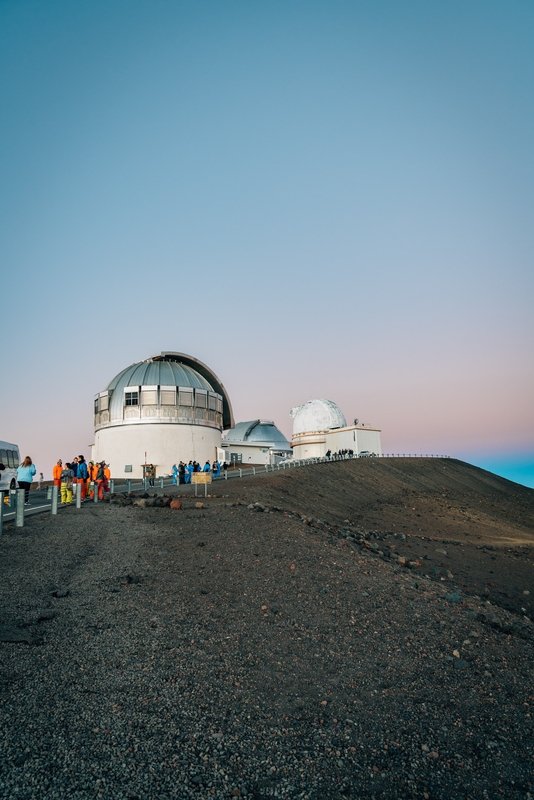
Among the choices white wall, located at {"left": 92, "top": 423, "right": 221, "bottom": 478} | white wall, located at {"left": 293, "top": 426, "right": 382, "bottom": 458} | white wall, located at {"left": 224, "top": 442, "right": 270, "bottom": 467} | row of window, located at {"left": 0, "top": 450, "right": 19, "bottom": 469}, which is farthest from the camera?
white wall, located at {"left": 293, "top": 426, "right": 382, "bottom": 458}

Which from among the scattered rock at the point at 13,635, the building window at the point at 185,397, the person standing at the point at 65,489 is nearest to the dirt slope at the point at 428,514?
the person standing at the point at 65,489

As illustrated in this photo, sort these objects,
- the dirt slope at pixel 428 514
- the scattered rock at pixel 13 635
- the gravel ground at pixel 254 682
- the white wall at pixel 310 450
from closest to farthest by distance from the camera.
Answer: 1. the gravel ground at pixel 254 682
2. the scattered rock at pixel 13 635
3. the dirt slope at pixel 428 514
4. the white wall at pixel 310 450

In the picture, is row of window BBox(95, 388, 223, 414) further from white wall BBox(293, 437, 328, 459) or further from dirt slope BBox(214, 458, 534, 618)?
white wall BBox(293, 437, 328, 459)

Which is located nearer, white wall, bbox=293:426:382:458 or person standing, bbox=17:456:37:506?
person standing, bbox=17:456:37:506

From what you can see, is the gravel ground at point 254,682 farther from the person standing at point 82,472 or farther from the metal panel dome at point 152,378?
the metal panel dome at point 152,378

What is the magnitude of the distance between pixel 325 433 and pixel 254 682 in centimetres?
5775

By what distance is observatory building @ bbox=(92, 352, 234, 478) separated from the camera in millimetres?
36031

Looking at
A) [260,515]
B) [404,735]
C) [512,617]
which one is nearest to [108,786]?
[404,735]

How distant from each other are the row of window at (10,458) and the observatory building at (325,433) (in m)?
36.5

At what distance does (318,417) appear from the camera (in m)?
65.7

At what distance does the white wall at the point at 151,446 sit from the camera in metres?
35.9

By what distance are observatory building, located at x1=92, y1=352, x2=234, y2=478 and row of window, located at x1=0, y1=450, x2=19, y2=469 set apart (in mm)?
7364

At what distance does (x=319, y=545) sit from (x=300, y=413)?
188ft

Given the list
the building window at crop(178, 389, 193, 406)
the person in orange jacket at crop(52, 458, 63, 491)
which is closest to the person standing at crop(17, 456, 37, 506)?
the person in orange jacket at crop(52, 458, 63, 491)
